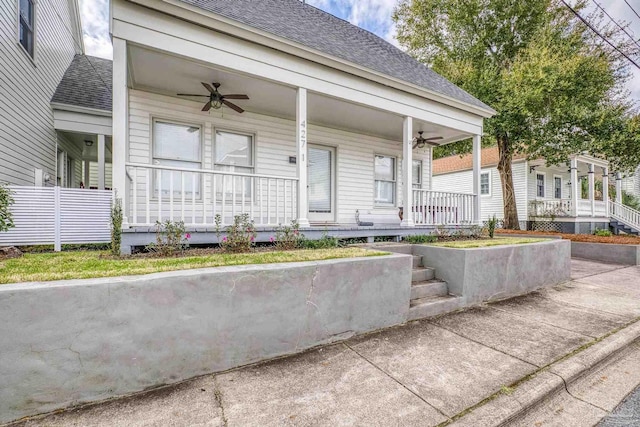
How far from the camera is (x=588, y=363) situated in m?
2.73

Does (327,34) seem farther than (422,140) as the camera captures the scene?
No

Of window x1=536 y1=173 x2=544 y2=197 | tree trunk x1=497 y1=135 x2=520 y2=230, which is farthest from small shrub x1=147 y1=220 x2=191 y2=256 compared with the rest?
window x1=536 y1=173 x2=544 y2=197

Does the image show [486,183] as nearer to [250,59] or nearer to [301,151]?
[301,151]

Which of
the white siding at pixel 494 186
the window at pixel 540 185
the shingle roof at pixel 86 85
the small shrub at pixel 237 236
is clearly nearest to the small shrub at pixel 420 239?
the small shrub at pixel 237 236

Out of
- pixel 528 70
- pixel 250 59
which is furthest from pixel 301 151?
pixel 528 70

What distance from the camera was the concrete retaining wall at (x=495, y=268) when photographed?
4371 millimetres

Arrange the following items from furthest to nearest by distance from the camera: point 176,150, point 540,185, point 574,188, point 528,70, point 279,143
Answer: point 540,185 → point 574,188 → point 528,70 → point 279,143 → point 176,150

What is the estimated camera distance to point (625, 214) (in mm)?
14891

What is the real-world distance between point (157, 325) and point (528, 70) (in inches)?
499

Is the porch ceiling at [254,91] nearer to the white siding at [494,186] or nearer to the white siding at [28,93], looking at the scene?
the white siding at [28,93]

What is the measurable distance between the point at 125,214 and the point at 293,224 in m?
2.44

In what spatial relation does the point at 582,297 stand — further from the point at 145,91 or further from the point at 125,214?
the point at 145,91

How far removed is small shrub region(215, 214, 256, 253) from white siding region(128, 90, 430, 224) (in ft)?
8.18

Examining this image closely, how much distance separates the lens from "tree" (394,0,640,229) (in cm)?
1043
